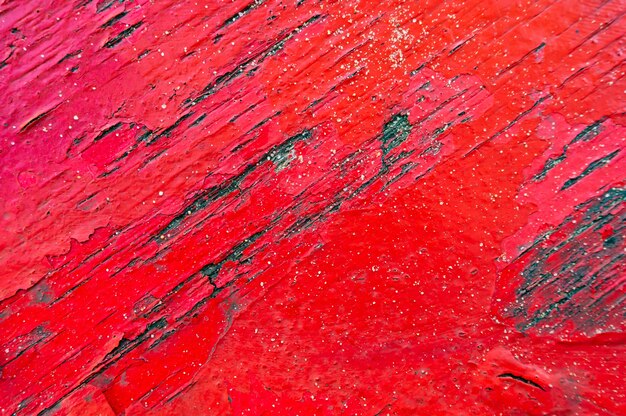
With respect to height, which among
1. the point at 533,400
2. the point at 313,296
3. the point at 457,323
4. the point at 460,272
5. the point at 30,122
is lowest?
the point at 533,400

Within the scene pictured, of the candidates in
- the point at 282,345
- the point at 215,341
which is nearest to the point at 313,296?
the point at 282,345

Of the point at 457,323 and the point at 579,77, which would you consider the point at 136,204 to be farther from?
the point at 579,77

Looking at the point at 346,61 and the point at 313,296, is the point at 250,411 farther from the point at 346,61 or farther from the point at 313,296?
the point at 346,61

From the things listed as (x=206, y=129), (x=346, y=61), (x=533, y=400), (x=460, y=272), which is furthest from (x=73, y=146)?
(x=533, y=400)

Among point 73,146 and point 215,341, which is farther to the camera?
point 215,341

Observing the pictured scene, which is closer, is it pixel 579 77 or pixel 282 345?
pixel 579 77

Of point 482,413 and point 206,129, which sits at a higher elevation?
point 206,129
